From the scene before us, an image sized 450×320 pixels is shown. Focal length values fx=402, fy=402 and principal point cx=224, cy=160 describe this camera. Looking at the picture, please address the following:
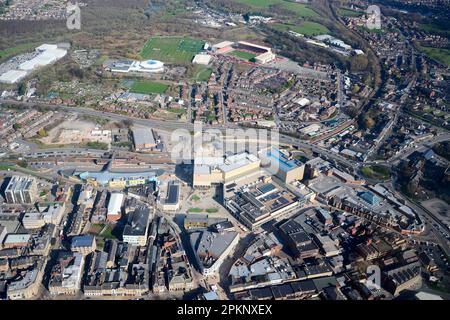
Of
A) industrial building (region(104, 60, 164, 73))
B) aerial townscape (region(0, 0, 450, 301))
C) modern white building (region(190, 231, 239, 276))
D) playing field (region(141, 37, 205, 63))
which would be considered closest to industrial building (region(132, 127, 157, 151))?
aerial townscape (region(0, 0, 450, 301))

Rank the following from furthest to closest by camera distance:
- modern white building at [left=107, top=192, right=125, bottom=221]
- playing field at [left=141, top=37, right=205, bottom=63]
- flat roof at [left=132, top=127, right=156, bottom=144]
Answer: playing field at [left=141, top=37, right=205, bottom=63], flat roof at [left=132, top=127, right=156, bottom=144], modern white building at [left=107, top=192, right=125, bottom=221]

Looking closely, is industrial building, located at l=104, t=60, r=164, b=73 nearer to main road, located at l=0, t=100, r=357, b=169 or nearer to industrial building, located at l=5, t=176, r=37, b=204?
main road, located at l=0, t=100, r=357, b=169

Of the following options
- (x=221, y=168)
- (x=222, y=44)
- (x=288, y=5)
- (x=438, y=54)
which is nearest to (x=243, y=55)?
(x=222, y=44)

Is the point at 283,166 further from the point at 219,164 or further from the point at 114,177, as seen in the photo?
the point at 114,177

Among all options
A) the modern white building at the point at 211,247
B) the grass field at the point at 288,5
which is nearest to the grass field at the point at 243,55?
the grass field at the point at 288,5

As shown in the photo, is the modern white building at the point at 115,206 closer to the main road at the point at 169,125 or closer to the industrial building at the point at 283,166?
the main road at the point at 169,125

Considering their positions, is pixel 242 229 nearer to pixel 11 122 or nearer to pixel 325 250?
pixel 325 250

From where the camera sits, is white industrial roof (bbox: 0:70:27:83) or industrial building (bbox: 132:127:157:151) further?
white industrial roof (bbox: 0:70:27:83)
